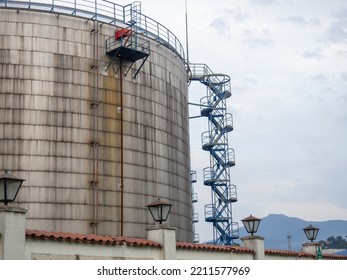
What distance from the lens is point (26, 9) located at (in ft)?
94.5

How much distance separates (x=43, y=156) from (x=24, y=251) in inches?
543

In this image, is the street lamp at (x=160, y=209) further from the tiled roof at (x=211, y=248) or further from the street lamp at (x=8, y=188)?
the street lamp at (x=8, y=188)

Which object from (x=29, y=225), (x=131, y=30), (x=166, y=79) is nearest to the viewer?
(x=29, y=225)

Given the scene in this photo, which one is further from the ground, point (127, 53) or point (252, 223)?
point (127, 53)

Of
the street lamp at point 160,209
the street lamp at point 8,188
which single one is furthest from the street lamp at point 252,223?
the street lamp at point 8,188

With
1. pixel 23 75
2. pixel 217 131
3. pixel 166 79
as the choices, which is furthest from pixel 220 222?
pixel 23 75

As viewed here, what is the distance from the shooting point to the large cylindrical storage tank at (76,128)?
1059 inches

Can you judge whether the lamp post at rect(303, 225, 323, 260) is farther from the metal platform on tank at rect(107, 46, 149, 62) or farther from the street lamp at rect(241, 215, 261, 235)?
the metal platform on tank at rect(107, 46, 149, 62)

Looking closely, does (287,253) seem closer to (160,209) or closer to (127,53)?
(160,209)

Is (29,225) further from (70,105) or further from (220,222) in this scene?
(220,222)

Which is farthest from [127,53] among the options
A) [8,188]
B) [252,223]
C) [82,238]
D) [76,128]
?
[8,188]

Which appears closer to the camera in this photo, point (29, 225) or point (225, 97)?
Answer: point (29, 225)

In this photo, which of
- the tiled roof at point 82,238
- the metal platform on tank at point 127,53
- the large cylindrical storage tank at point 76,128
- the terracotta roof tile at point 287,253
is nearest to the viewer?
the tiled roof at point 82,238

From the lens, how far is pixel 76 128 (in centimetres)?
2797
